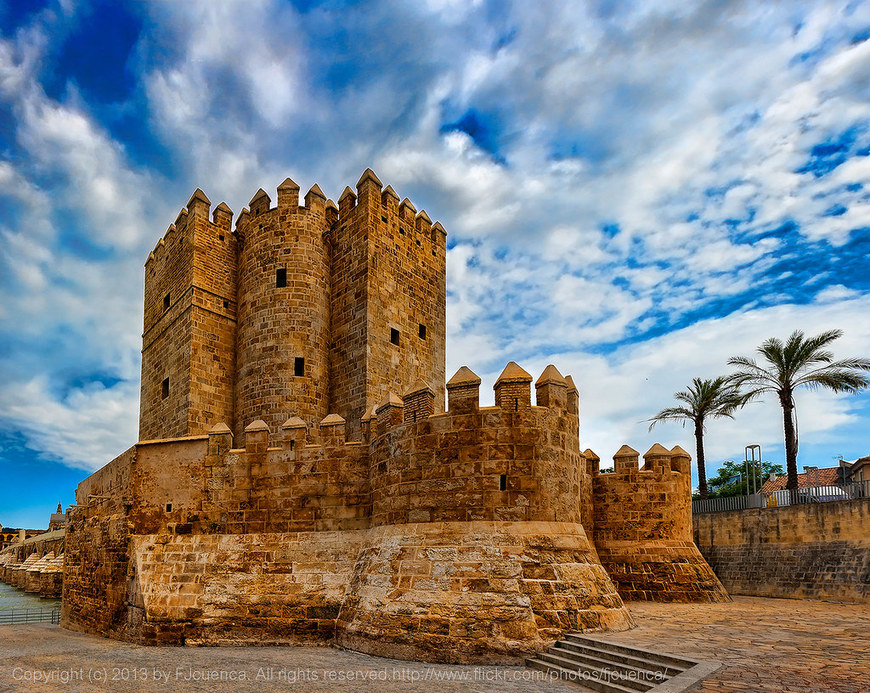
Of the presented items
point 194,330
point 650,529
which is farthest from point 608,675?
point 194,330

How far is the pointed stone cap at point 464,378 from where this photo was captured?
1120cm

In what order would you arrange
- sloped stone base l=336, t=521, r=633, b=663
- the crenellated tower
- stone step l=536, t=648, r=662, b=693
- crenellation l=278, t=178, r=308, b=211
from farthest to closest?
crenellation l=278, t=178, r=308, b=211, the crenellated tower, sloped stone base l=336, t=521, r=633, b=663, stone step l=536, t=648, r=662, b=693

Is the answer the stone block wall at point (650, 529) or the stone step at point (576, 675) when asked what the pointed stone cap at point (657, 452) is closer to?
the stone block wall at point (650, 529)

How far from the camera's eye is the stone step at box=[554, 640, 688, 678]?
790cm

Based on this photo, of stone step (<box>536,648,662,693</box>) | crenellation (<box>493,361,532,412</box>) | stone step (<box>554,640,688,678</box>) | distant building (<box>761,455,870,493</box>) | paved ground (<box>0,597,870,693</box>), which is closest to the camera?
paved ground (<box>0,597,870,693</box>)

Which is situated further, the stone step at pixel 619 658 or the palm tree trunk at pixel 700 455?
the palm tree trunk at pixel 700 455

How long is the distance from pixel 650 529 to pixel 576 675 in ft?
29.5

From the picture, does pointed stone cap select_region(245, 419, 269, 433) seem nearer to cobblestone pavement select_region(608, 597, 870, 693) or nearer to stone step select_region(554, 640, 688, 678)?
stone step select_region(554, 640, 688, 678)

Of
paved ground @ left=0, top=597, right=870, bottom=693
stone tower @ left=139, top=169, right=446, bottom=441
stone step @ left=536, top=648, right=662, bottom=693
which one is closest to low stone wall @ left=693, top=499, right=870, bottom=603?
paved ground @ left=0, top=597, right=870, bottom=693

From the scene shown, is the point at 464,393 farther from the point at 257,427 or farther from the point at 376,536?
→ the point at 257,427

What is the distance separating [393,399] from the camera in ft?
40.5

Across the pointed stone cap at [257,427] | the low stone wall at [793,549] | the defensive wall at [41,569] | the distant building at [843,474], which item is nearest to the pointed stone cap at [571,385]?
the pointed stone cap at [257,427]

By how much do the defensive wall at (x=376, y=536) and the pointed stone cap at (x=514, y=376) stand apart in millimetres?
32

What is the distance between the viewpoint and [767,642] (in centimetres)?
942
